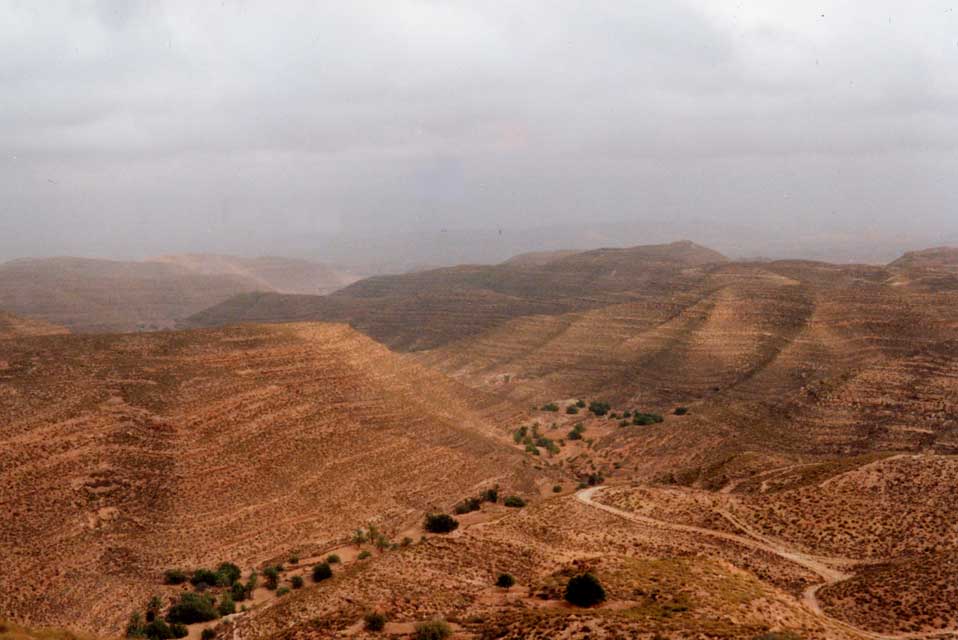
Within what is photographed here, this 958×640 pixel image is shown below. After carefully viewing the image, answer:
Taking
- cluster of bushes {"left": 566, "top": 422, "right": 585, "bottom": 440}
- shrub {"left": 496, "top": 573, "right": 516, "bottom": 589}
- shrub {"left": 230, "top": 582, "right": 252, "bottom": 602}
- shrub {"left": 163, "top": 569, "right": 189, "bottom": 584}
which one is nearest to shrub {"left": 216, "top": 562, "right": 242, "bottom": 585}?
shrub {"left": 230, "top": 582, "right": 252, "bottom": 602}

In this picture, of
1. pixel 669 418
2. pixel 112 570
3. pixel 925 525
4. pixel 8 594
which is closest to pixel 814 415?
pixel 669 418

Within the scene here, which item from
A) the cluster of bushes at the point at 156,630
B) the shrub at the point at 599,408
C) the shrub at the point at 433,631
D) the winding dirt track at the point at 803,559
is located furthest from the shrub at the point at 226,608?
the shrub at the point at 599,408

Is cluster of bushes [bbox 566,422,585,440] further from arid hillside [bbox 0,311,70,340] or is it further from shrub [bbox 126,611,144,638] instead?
arid hillside [bbox 0,311,70,340]

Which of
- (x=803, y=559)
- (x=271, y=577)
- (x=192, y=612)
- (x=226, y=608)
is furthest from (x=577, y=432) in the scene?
(x=192, y=612)

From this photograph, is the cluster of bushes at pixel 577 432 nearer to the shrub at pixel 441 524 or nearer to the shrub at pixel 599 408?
the shrub at pixel 599 408

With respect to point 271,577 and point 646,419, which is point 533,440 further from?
point 271,577

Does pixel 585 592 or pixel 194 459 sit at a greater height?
pixel 585 592

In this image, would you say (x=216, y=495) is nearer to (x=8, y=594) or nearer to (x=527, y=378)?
(x=8, y=594)

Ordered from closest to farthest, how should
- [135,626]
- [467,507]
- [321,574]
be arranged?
[135,626] < [321,574] < [467,507]
